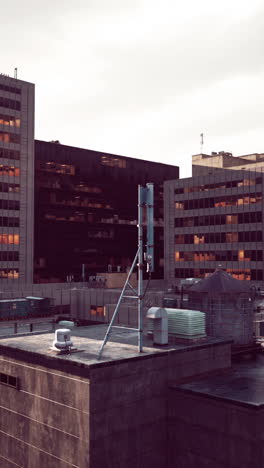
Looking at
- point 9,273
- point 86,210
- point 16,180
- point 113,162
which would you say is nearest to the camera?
point 9,273

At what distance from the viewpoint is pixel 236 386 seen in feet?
78.5

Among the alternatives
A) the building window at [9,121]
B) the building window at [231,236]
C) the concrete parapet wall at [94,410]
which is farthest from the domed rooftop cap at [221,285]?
the building window at [9,121]

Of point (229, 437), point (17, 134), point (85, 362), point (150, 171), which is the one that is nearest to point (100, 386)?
point (85, 362)

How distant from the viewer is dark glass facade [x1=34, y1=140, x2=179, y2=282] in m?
141

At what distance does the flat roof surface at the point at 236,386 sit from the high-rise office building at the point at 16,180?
93.6 meters

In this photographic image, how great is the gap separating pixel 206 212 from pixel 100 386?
340 ft

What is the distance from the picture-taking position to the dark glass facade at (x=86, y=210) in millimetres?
140625

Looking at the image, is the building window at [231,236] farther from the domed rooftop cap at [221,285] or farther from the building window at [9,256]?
the domed rooftop cap at [221,285]

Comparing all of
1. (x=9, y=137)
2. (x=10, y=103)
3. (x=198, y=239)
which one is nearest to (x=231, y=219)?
(x=198, y=239)

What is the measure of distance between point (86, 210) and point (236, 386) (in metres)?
130

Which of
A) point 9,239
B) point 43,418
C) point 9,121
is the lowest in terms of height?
point 43,418

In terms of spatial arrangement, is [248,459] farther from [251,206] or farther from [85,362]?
[251,206]

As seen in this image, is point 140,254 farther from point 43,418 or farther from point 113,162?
point 113,162

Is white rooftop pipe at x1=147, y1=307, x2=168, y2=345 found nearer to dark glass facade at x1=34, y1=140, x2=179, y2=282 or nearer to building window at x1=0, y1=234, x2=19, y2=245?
building window at x1=0, y1=234, x2=19, y2=245
